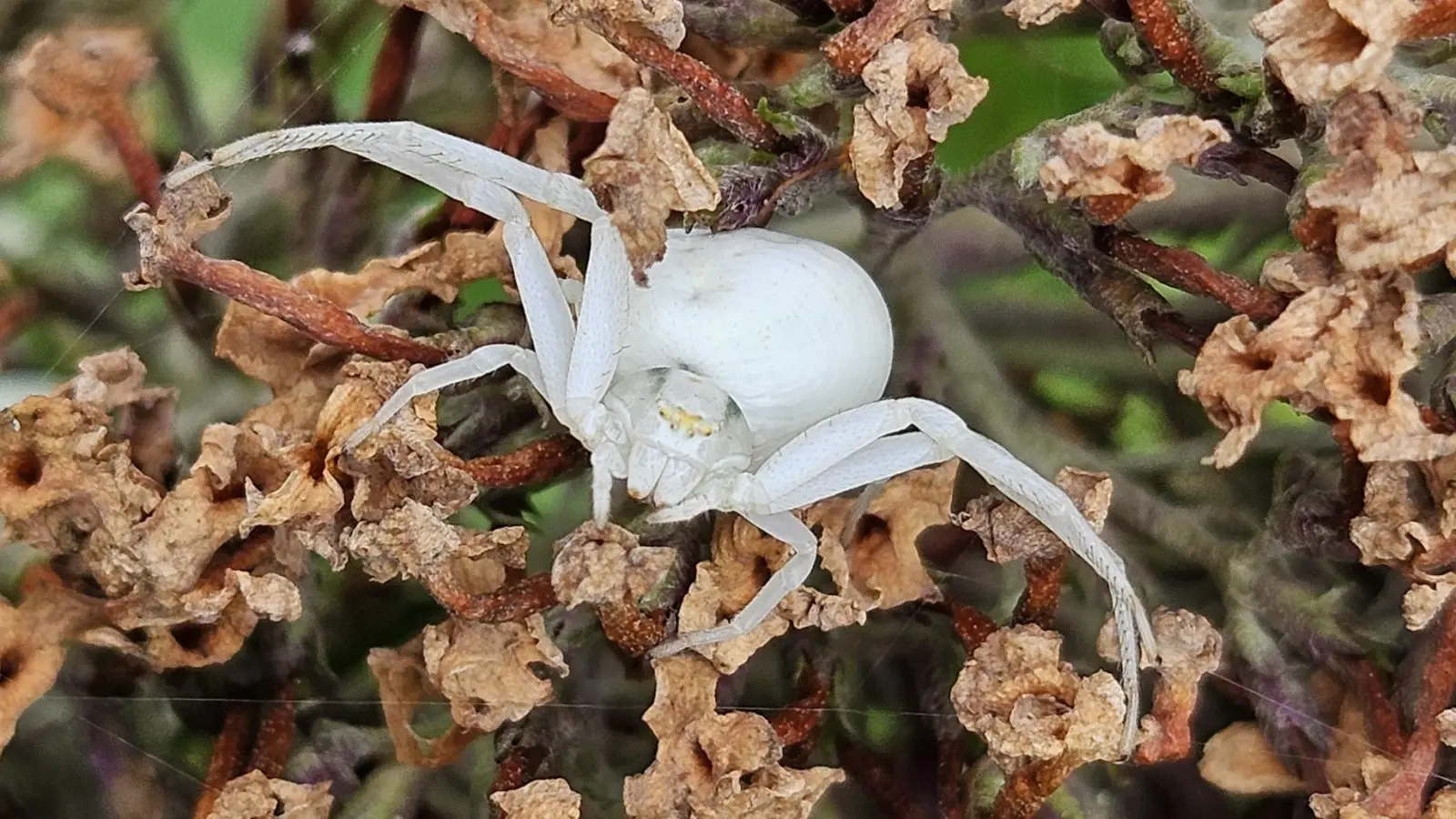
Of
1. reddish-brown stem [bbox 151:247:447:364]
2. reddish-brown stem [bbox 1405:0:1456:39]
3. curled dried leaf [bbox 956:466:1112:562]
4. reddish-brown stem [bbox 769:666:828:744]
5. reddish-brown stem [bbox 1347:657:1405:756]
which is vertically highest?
reddish-brown stem [bbox 1405:0:1456:39]

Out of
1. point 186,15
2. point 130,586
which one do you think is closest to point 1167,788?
point 130,586

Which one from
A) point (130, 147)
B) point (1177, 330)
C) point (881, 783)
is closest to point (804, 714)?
point (881, 783)

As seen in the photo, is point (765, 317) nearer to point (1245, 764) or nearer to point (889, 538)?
point (889, 538)

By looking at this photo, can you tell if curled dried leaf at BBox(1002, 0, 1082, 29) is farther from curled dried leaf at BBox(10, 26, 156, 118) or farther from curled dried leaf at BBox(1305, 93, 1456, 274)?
curled dried leaf at BBox(10, 26, 156, 118)

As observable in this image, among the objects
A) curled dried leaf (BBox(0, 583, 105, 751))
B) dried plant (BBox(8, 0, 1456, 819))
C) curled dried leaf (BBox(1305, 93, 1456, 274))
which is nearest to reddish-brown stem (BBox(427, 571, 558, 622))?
dried plant (BBox(8, 0, 1456, 819))

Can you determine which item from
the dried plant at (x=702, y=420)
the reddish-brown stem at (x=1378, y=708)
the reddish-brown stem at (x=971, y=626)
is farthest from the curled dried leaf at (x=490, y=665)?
the reddish-brown stem at (x=1378, y=708)

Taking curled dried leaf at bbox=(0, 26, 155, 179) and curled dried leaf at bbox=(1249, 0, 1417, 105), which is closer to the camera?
curled dried leaf at bbox=(1249, 0, 1417, 105)

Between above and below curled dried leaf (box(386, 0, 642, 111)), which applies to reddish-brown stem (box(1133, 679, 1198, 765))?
below
